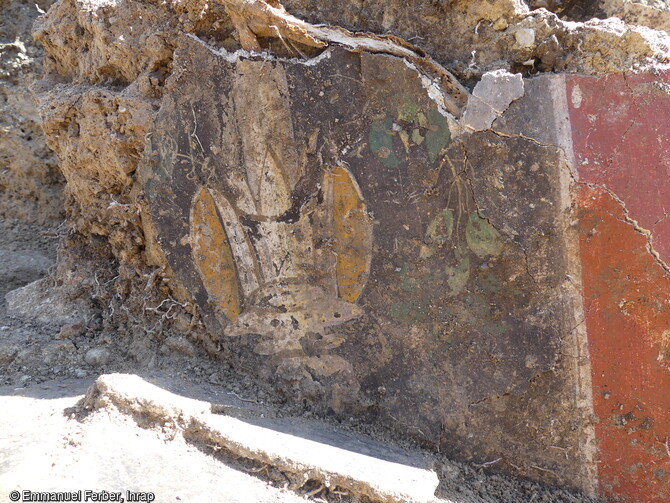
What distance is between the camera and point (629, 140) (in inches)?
73.5

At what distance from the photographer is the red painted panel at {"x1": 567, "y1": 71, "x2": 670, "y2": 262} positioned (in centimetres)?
185

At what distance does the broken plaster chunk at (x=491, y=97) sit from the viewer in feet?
6.37

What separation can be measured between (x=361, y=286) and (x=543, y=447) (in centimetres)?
85

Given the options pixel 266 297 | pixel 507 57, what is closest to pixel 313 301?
pixel 266 297

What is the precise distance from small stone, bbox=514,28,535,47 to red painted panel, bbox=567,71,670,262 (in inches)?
8.6

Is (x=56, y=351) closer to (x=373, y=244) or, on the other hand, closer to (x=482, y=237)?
(x=373, y=244)

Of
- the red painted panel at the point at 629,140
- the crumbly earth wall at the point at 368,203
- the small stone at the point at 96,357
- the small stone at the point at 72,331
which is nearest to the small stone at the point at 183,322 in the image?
the crumbly earth wall at the point at 368,203

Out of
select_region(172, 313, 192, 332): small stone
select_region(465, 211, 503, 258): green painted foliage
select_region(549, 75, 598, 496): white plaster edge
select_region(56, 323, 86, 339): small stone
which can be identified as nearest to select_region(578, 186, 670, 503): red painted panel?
select_region(549, 75, 598, 496): white plaster edge

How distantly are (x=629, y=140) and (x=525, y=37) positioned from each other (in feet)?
1.62

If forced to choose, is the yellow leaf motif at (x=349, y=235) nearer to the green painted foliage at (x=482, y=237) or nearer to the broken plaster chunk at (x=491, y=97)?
the green painted foliage at (x=482, y=237)

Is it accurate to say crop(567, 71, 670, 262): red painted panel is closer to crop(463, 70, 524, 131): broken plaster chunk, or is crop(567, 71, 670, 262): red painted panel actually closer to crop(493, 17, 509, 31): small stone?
crop(463, 70, 524, 131): broken plaster chunk

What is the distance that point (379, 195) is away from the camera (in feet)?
7.00

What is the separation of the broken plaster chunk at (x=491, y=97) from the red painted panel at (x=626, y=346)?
0.38 meters

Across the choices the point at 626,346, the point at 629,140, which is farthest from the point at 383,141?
the point at 626,346
